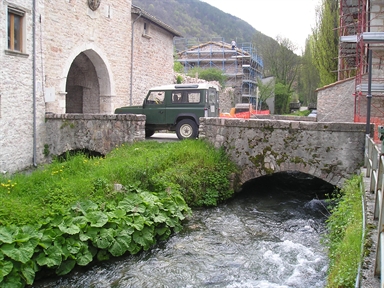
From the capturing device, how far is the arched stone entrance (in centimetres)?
1742

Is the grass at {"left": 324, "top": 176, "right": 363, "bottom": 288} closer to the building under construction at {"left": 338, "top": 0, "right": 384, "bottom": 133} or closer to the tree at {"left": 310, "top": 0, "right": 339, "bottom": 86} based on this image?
the building under construction at {"left": 338, "top": 0, "right": 384, "bottom": 133}

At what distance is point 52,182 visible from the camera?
8227mm

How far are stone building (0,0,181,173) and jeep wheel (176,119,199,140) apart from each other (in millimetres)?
4440

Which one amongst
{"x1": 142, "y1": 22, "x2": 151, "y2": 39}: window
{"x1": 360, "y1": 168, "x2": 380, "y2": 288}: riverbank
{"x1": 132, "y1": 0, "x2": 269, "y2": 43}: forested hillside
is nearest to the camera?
{"x1": 360, "y1": 168, "x2": 380, "y2": 288}: riverbank

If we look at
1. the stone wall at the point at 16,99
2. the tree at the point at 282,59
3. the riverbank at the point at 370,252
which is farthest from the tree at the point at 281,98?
the riverbank at the point at 370,252

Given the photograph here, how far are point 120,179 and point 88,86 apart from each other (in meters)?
10.4

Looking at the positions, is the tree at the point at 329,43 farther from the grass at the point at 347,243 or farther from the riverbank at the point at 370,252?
the riverbank at the point at 370,252

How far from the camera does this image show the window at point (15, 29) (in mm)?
11809

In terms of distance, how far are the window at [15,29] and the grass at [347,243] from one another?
A: 10266mm

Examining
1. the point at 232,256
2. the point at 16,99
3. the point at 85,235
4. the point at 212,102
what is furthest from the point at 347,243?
the point at 16,99

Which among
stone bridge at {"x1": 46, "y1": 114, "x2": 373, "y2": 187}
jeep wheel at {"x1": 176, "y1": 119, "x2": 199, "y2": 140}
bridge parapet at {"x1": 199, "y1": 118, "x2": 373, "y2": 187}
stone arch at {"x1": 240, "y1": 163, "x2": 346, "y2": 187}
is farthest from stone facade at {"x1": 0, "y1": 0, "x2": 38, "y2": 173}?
stone arch at {"x1": 240, "y1": 163, "x2": 346, "y2": 187}

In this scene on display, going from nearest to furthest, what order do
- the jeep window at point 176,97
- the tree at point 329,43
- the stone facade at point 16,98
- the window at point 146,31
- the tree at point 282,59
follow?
the stone facade at point 16,98 < the jeep window at point 176,97 < the window at point 146,31 < the tree at point 329,43 < the tree at point 282,59

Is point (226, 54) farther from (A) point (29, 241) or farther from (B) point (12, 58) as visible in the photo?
(A) point (29, 241)

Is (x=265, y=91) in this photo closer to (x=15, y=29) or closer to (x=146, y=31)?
(x=146, y=31)
